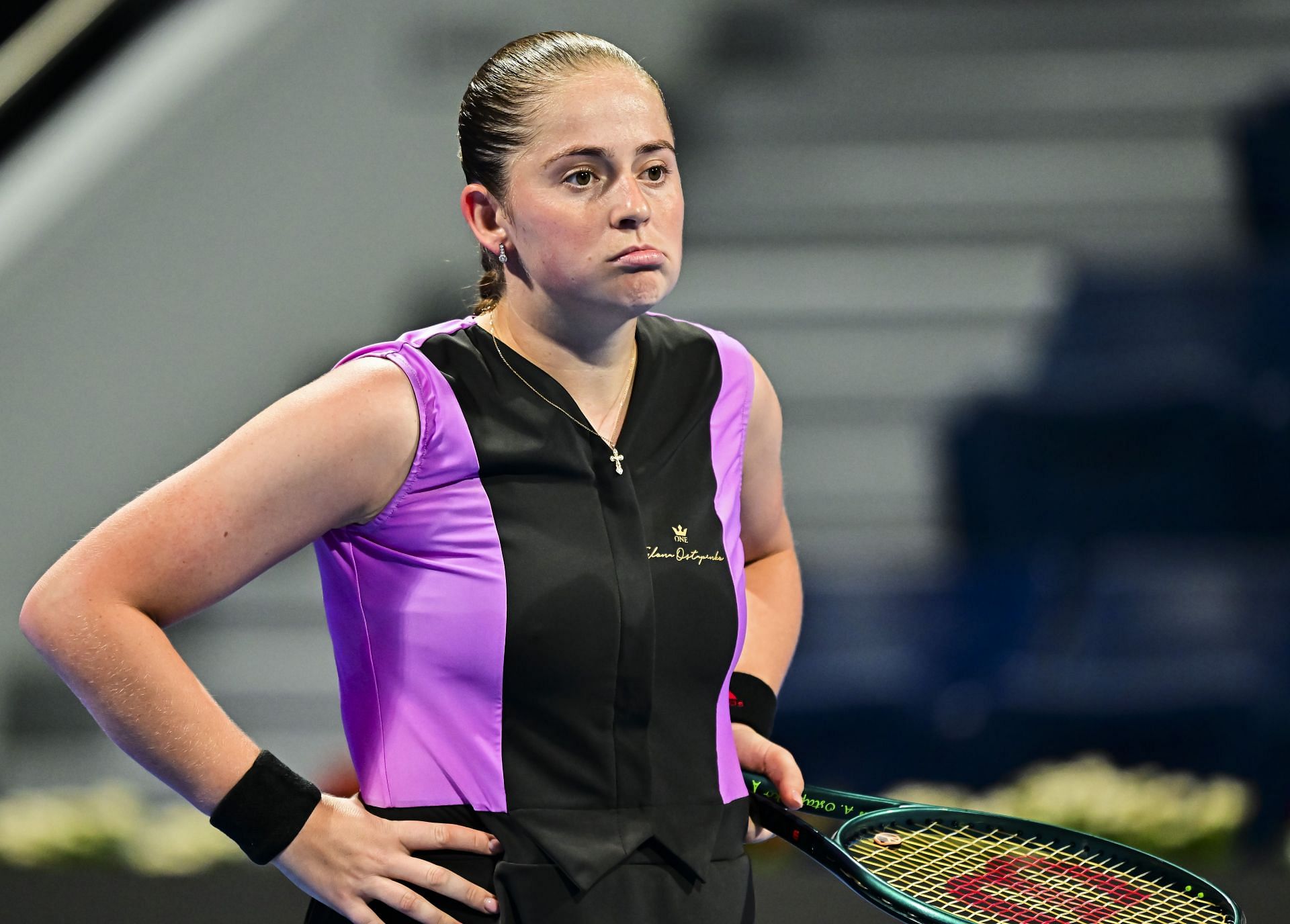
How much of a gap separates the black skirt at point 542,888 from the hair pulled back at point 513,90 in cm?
60

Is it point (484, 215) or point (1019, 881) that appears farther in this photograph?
point (1019, 881)

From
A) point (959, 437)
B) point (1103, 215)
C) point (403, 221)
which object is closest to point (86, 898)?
point (403, 221)

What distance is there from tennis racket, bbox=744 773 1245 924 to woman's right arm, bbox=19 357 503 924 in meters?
0.42

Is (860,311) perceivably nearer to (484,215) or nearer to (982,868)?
(982,868)

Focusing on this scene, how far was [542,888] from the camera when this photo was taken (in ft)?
4.87

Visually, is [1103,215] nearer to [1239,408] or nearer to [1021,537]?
[1239,408]

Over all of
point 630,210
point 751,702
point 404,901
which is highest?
point 630,210

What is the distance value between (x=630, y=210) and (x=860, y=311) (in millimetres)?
A: 3318

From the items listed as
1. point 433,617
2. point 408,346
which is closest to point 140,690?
point 433,617

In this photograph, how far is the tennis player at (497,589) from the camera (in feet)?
4.70

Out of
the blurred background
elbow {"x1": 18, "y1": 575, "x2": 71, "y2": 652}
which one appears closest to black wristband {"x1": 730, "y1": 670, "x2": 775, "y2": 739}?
elbow {"x1": 18, "y1": 575, "x2": 71, "y2": 652}

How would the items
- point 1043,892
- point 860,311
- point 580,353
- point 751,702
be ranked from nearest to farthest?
1. point 580,353
2. point 1043,892
3. point 751,702
4. point 860,311

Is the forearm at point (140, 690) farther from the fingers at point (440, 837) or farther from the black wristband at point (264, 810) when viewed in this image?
the fingers at point (440, 837)

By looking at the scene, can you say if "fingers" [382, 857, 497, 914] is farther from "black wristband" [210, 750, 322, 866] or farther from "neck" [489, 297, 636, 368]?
"neck" [489, 297, 636, 368]
